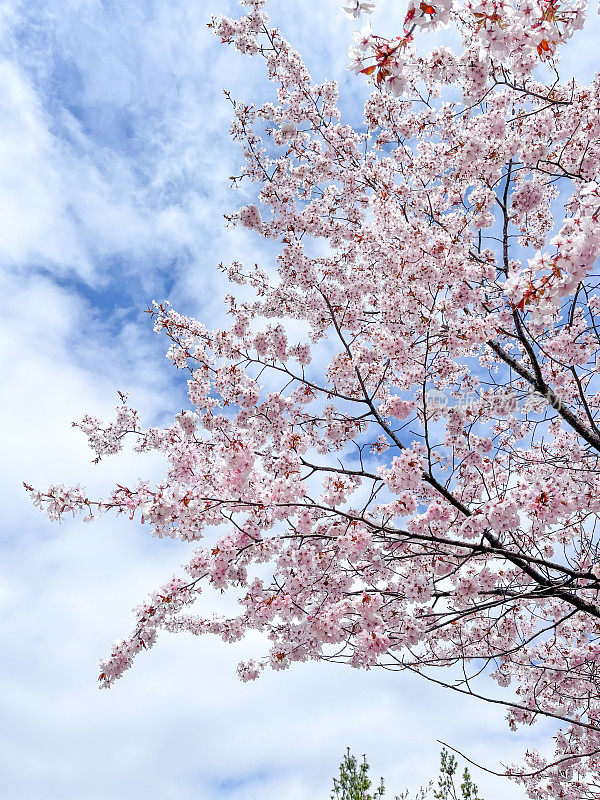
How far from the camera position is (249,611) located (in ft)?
18.1

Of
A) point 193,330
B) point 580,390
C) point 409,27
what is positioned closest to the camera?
point 409,27

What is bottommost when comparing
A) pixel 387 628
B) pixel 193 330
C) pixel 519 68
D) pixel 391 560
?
pixel 387 628

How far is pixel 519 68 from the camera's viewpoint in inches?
229

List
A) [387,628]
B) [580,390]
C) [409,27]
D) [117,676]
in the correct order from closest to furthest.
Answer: [409,27], [117,676], [387,628], [580,390]

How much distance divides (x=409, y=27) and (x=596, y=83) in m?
5.00

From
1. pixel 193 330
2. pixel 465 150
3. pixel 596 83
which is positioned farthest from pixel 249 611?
pixel 596 83

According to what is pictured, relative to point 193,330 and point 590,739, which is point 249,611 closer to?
point 193,330

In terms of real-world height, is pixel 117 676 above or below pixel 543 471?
below

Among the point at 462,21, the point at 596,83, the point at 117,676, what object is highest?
the point at 462,21

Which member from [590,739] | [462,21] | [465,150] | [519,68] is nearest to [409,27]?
[519,68]

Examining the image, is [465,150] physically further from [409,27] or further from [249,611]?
[249,611]

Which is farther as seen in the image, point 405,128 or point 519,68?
point 405,128

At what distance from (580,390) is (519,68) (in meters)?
3.58

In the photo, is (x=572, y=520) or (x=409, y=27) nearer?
(x=409, y=27)
